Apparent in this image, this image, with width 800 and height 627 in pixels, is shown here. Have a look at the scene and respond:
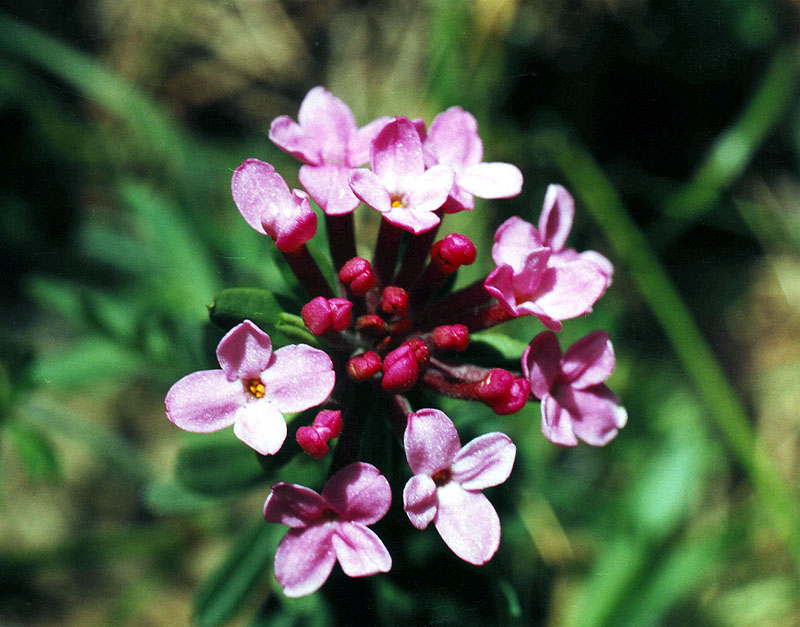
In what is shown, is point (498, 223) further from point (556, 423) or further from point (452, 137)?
point (556, 423)

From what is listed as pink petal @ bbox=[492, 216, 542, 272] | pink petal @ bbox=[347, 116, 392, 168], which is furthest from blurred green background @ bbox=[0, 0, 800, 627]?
pink petal @ bbox=[492, 216, 542, 272]

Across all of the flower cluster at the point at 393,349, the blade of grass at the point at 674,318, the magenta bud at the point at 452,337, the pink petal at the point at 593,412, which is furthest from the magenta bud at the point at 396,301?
the blade of grass at the point at 674,318

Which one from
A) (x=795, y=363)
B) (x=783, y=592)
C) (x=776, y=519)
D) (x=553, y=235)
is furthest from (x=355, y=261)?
(x=795, y=363)

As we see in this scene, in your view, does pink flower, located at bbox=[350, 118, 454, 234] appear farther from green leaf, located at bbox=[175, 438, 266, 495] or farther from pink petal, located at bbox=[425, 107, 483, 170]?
green leaf, located at bbox=[175, 438, 266, 495]

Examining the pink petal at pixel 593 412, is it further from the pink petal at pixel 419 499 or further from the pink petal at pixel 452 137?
the pink petal at pixel 452 137

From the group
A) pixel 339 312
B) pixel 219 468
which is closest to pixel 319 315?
pixel 339 312
